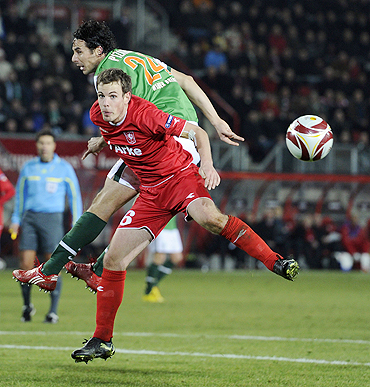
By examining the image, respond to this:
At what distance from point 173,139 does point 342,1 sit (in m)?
22.1

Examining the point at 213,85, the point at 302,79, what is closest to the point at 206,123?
the point at 213,85

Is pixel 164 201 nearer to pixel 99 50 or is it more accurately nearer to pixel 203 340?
pixel 99 50

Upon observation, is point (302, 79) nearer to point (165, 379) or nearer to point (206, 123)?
point (206, 123)

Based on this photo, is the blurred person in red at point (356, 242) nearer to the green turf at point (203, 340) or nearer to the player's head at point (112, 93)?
the green turf at point (203, 340)

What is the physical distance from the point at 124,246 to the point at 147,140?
82 cm

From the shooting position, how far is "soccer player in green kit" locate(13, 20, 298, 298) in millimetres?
5656

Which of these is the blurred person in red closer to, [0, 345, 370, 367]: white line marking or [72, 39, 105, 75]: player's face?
[0, 345, 370, 367]: white line marking

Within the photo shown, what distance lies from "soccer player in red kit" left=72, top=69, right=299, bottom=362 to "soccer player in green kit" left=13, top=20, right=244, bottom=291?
0.28m

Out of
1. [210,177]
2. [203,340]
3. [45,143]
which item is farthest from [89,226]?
[45,143]

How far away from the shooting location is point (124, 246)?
5395 millimetres

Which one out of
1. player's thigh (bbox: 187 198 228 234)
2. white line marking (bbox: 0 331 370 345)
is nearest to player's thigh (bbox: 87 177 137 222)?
player's thigh (bbox: 187 198 228 234)

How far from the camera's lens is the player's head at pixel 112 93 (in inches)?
200

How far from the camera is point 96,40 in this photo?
567 centimetres

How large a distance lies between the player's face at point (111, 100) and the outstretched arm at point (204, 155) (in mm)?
498
